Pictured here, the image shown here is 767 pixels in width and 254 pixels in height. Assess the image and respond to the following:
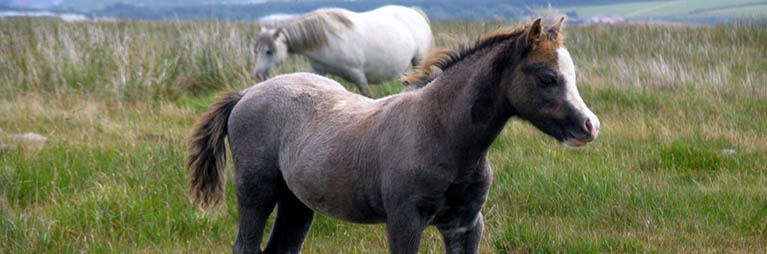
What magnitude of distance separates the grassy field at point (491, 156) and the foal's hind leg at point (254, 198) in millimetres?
861

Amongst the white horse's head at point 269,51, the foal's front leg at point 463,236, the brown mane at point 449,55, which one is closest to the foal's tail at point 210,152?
the brown mane at point 449,55

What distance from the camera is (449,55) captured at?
2988mm

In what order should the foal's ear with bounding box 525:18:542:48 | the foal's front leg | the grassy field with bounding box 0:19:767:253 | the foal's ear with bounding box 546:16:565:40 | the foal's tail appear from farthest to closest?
the grassy field with bounding box 0:19:767:253 < the foal's tail < the foal's front leg < the foal's ear with bounding box 546:16:565:40 < the foal's ear with bounding box 525:18:542:48

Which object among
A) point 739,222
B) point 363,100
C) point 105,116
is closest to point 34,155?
point 105,116

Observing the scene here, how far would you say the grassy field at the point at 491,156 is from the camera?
437cm

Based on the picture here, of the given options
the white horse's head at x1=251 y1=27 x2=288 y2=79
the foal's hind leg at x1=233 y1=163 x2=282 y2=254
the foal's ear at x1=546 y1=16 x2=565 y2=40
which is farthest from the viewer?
the white horse's head at x1=251 y1=27 x2=288 y2=79

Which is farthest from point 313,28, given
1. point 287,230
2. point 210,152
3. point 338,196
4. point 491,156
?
point 338,196

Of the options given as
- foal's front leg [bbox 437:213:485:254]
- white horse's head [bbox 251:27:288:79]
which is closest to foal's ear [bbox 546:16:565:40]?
foal's front leg [bbox 437:213:485:254]

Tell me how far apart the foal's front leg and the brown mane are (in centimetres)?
65

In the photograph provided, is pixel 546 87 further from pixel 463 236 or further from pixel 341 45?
pixel 341 45

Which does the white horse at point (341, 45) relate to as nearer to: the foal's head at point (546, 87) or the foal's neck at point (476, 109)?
the foal's neck at point (476, 109)

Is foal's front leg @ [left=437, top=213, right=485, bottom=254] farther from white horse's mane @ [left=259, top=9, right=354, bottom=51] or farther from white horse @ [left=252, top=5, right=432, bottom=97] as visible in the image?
white horse's mane @ [left=259, top=9, right=354, bottom=51]

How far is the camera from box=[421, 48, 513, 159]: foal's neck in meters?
2.77

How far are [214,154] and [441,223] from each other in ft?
4.92
